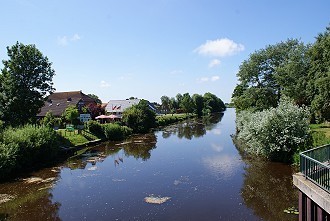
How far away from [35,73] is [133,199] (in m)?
24.0

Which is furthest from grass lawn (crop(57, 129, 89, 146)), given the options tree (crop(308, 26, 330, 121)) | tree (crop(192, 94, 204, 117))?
tree (crop(192, 94, 204, 117))

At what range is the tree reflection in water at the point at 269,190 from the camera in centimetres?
1414

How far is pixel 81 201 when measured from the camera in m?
16.8

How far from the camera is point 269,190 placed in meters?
17.2

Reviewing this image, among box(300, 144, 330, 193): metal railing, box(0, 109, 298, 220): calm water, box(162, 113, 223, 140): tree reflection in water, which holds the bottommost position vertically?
box(0, 109, 298, 220): calm water

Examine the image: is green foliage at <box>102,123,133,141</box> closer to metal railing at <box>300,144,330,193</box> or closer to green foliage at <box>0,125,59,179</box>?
green foliage at <box>0,125,59,179</box>

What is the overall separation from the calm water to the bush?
540 inches

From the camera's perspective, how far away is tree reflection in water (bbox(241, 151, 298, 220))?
1414cm

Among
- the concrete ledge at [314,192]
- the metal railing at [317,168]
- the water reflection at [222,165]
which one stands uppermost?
the metal railing at [317,168]

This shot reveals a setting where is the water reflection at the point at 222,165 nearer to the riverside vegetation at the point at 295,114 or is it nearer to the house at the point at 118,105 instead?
the riverside vegetation at the point at 295,114

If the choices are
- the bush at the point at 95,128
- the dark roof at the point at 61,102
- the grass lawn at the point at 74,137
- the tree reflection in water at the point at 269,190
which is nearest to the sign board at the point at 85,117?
the dark roof at the point at 61,102

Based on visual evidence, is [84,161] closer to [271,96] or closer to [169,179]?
[169,179]

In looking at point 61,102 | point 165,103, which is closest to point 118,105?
point 61,102

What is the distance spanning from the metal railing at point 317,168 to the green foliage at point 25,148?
19528 millimetres
